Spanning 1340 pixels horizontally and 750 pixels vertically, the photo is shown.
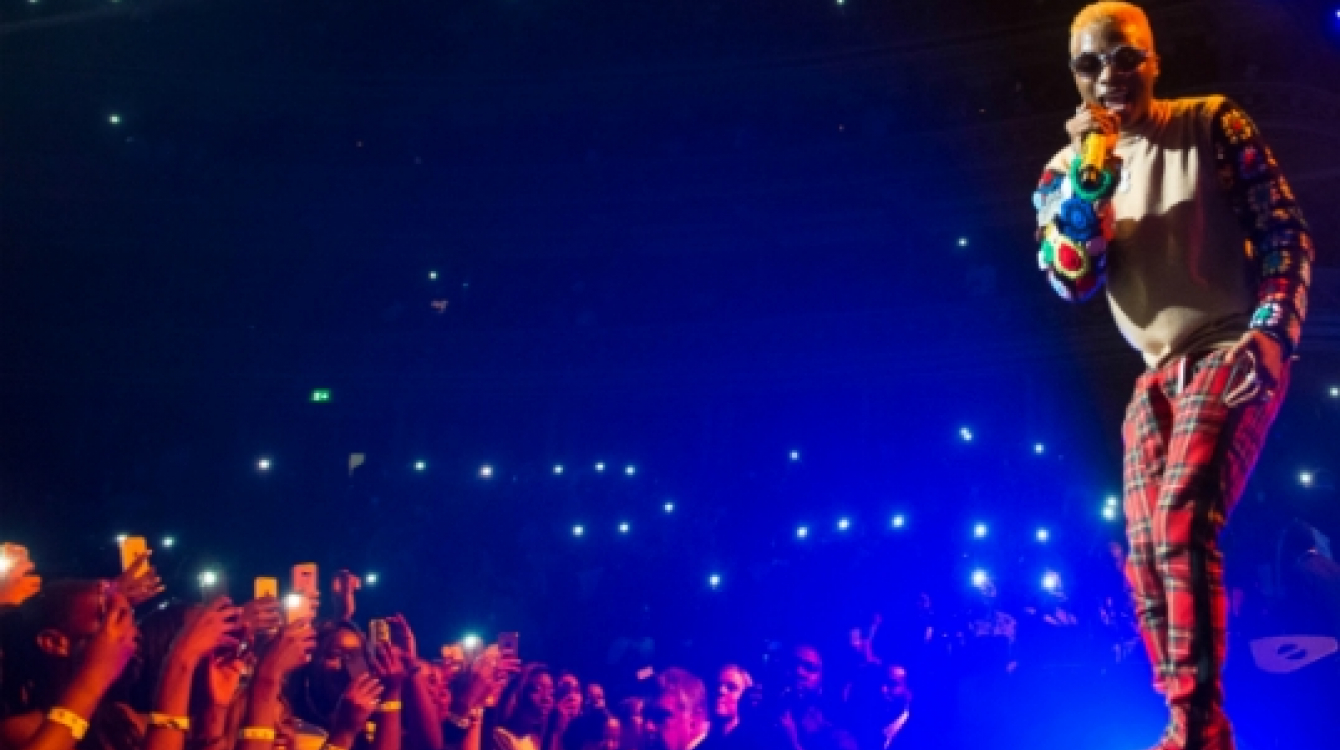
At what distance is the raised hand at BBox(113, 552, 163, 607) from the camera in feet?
20.5

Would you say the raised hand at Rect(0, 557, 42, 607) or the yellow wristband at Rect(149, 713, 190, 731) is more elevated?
the raised hand at Rect(0, 557, 42, 607)

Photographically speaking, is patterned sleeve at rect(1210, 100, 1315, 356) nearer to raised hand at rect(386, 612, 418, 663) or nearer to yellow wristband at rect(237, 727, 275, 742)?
yellow wristband at rect(237, 727, 275, 742)

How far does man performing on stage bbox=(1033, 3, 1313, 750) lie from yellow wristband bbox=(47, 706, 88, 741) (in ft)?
16.7

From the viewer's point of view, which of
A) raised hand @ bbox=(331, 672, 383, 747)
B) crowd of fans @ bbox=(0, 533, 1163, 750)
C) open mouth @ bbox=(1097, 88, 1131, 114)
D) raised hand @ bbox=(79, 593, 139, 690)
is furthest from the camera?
raised hand @ bbox=(331, 672, 383, 747)

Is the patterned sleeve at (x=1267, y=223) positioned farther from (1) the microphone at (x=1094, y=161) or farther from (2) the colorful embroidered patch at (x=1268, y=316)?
(1) the microphone at (x=1094, y=161)

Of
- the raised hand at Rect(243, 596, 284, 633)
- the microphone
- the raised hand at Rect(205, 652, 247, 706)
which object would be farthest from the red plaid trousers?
the raised hand at Rect(243, 596, 284, 633)

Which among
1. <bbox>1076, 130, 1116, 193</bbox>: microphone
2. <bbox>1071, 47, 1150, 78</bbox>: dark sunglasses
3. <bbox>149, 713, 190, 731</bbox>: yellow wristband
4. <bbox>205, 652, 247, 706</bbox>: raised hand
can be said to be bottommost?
<bbox>149, 713, 190, 731</bbox>: yellow wristband

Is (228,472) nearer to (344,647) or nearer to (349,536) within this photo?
(349,536)

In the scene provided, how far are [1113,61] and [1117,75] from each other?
0.04 metres

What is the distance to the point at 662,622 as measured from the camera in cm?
1137

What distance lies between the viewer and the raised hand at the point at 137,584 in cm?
624

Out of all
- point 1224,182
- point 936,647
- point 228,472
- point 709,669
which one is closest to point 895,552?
point 936,647

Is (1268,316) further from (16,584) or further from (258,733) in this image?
(16,584)

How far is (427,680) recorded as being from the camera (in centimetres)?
720
